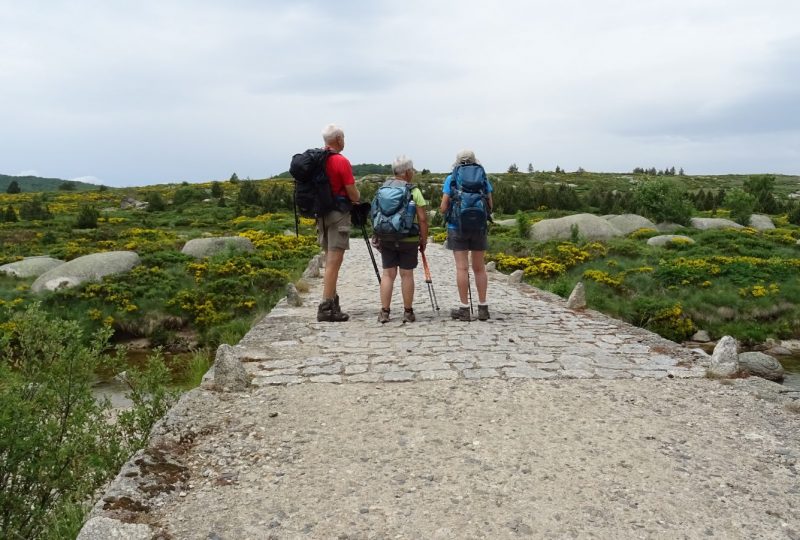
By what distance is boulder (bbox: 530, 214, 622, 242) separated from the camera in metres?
25.3

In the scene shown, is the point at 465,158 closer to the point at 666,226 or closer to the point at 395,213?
the point at 395,213

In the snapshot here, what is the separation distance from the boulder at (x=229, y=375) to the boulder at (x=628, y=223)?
2570cm

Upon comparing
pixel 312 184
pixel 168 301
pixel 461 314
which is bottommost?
pixel 168 301

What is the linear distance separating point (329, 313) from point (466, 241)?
87.3 inches

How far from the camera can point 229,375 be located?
206 inches

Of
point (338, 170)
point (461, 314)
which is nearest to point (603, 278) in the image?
point (461, 314)

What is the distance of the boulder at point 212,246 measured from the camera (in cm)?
2069

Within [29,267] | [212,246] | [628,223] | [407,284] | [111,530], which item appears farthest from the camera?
[628,223]

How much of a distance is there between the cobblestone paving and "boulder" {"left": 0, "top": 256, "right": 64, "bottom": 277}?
12449 mm

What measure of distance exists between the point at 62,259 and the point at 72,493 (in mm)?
19554

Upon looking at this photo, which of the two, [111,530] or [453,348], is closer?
[111,530]

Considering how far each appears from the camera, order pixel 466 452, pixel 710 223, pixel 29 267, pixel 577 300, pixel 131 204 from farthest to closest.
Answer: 1. pixel 131 204
2. pixel 710 223
3. pixel 29 267
4. pixel 577 300
5. pixel 466 452

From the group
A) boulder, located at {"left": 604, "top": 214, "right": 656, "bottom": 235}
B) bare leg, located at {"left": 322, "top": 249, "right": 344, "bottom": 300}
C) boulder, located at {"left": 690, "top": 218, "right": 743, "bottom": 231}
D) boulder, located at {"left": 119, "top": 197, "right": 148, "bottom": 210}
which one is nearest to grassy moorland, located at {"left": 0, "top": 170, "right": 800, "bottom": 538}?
boulder, located at {"left": 690, "top": 218, "right": 743, "bottom": 231}

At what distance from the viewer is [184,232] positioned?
93.4 ft
